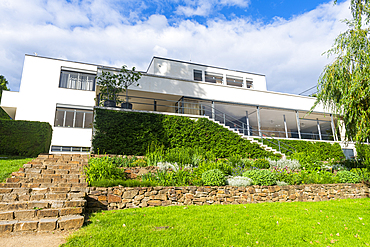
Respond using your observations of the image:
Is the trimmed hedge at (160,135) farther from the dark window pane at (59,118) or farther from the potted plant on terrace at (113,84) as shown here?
the dark window pane at (59,118)

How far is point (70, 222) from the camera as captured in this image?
380 cm

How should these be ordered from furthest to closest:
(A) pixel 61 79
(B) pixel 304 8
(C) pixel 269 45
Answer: (A) pixel 61 79 < (C) pixel 269 45 < (B) pixel 304 8

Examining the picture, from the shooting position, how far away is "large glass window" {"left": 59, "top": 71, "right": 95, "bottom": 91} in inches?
591

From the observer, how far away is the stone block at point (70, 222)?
12.2 feet

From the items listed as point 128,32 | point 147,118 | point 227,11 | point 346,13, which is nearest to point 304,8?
point 346,13

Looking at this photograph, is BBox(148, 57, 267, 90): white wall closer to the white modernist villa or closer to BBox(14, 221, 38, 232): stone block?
the white modernist villa

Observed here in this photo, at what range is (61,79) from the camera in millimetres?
14953

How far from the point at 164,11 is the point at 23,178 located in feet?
30.2

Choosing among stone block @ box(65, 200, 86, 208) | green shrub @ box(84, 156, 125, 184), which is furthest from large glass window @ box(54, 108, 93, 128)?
stone block @ box(65, 200, 86, 208)

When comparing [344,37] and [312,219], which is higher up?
[344,37]

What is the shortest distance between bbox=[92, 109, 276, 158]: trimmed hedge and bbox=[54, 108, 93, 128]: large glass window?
419cm

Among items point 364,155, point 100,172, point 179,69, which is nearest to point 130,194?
point 100,172

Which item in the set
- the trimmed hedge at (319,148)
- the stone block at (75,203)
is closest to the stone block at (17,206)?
the stone block at (75,203)

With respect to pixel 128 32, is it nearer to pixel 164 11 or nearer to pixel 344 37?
pixel 164 11
